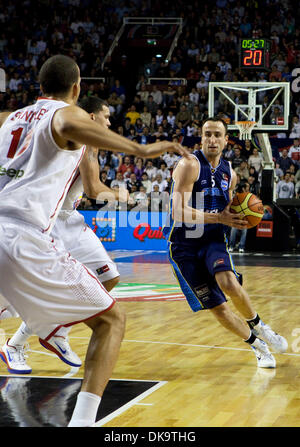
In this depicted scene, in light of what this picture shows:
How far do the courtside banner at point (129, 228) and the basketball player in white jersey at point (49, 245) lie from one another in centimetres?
1179

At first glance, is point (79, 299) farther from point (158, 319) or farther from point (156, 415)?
point (158, 319)

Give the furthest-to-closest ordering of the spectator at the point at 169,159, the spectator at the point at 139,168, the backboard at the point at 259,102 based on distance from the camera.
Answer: the spectator at the point at 169,159 → the spectator at the point at 139,168 → the backboard at the point at 259,102

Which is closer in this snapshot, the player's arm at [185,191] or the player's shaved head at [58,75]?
the player's shaved head at [58,75]

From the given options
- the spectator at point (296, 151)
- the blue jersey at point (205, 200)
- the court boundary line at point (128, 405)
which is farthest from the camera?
the spectator at point (296, 151)

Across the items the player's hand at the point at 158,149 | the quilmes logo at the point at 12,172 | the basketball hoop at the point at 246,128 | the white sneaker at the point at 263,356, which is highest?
the player's hand at the point at 158,149

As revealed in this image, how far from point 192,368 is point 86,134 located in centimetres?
262

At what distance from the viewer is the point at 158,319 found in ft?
22.6

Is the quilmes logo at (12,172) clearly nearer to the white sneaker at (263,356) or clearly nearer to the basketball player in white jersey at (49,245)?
the basketball player in white jersey at (49,245)

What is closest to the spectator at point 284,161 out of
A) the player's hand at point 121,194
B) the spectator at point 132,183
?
the spectator at point 132,183

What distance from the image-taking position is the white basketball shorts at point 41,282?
2916 mm

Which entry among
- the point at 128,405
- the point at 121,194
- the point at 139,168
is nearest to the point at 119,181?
the point at 139,168

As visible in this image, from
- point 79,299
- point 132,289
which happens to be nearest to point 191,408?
point 79,299

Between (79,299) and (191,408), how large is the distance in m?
1.24
